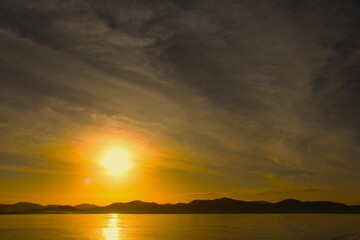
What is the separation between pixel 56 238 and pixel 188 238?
→ 89.6ft

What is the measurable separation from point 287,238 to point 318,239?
5.98 metres

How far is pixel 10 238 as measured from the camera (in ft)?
266

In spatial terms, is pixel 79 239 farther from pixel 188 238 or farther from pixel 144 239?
pixel 188 238

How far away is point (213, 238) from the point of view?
84.1 meters

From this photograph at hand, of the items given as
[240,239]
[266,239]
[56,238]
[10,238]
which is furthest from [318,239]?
[10,238]

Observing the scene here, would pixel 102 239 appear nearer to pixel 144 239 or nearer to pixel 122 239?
pixel 122 239

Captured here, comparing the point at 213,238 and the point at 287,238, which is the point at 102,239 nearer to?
the point at 213,238

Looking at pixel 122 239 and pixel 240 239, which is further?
pixel 122 239

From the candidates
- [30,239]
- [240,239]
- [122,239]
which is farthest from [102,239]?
[240,239]

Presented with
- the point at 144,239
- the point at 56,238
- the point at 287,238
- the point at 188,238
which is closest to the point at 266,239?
the point at 287,238

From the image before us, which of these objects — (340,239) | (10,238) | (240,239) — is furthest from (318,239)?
(10,238)

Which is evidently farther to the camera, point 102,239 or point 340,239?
point 102,239

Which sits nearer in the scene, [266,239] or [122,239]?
[266,239]

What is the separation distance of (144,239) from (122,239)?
5600mm
